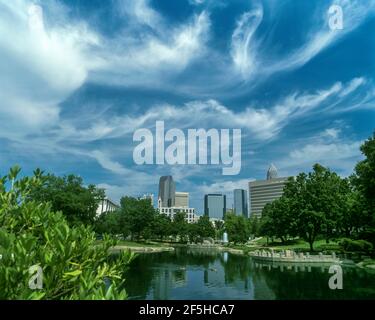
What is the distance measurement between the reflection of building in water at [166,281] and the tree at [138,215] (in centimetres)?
4007

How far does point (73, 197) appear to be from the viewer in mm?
44438

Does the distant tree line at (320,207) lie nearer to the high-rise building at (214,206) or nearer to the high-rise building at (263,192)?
the high-rise building at (263,192)

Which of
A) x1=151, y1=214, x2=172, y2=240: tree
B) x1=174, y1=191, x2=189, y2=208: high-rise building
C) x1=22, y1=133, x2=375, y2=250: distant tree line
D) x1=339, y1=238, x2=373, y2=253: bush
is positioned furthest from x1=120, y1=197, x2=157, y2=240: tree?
x1=174, y1=191, x2=189, y2=208: high-rise building

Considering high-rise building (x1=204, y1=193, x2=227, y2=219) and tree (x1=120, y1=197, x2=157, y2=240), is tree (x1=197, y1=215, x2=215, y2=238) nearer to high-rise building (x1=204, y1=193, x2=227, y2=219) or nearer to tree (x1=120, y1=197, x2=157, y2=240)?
tree (x1=120, y1=197, x2=157, y2=240)

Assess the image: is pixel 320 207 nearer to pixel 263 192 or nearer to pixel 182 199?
pixel 263 192

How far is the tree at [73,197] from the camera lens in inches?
1705

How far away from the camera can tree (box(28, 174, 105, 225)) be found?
1705 inches

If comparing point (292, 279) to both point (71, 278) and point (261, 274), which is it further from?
point (71, 278)

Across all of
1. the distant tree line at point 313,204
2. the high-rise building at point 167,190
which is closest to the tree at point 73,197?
the distant tree line at point 313,204

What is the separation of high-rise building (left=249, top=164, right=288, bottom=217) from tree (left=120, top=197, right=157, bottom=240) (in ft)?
130

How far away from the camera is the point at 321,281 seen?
68.1ft

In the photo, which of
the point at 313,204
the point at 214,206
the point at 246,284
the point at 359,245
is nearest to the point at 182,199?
the point at 214,206

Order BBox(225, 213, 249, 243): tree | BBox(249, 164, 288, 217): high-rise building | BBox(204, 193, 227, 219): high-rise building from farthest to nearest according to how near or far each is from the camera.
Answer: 1. BBox(204, 193, 227, 219): high-rise building
2. BBox(249, 164, 288, 217): high-rise building
3. BBox(225, 213, 249, 243): tree

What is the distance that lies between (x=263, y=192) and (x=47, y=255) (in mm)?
118142
